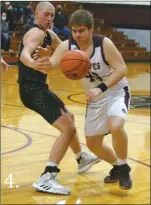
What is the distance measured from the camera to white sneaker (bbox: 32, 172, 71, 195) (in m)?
3.43

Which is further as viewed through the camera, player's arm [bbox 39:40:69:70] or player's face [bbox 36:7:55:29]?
player's face [bbox 36:7:55:29]

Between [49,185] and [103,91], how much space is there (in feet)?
3.05

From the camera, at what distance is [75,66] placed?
91.0 inches

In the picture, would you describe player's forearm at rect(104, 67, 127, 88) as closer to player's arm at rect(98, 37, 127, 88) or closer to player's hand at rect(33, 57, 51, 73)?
player's arm at rect(98, 37, 127, 88)

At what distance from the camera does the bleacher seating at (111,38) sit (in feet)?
19.2

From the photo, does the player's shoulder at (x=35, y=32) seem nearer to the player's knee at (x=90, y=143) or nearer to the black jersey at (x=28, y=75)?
the black jersey at (x=28, y=75)

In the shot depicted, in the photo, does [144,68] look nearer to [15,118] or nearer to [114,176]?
[15,118]

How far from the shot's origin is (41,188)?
345 cm

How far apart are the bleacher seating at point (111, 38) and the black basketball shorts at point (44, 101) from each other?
0.80m

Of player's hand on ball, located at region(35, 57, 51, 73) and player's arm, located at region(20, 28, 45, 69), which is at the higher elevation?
player's arm, located at region(20, 28, 45, 69)

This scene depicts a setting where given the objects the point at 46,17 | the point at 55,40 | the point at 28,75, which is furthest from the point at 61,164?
the point at 46,17

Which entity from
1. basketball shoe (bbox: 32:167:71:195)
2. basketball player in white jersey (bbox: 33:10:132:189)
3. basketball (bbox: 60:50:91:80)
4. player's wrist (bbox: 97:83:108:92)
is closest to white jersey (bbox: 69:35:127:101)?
basketball player in white jersey (bbox: 33:10:132:189)

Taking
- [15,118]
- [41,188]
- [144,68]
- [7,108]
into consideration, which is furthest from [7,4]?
[144,68]

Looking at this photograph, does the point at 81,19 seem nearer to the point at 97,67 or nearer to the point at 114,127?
the point at 97,67
